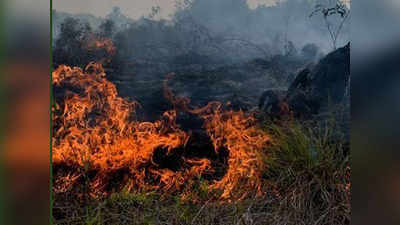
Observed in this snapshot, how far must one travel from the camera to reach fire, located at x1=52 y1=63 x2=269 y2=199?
8.04 ft

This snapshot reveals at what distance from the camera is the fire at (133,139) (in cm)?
245

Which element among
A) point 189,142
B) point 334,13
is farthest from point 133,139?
point 334,13

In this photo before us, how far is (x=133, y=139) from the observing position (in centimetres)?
253

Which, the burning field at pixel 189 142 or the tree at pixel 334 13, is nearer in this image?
the burning field at pixel 189 142

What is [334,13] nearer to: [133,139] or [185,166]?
[185,166]

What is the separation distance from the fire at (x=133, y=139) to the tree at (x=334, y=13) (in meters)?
0.88

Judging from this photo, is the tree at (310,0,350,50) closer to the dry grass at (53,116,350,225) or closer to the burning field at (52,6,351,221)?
the burning field at (52,6,351,221)

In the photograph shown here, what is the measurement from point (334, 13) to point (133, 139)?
1769 millimetres

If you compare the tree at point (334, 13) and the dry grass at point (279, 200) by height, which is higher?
the tree at point (334, 13)

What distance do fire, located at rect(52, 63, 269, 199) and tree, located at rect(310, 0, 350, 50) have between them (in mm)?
882

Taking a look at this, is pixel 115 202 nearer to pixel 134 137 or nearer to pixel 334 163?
pixel 134 137

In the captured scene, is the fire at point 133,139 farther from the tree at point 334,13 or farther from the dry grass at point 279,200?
the tree at point 334,13

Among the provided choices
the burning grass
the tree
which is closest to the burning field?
the burning grass

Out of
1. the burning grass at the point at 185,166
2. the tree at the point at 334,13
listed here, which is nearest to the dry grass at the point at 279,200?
the burning grass at the point at 185,166
